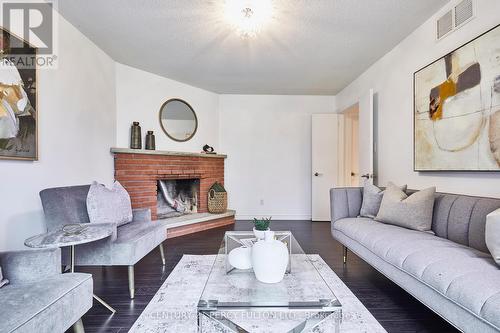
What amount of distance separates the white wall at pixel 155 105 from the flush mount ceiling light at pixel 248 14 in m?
1.93

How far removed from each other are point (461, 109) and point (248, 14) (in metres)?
1.97

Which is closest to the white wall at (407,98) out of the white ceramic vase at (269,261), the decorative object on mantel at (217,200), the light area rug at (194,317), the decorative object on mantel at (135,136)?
the light area rug at (194,317)

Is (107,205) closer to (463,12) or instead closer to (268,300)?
(268,300)

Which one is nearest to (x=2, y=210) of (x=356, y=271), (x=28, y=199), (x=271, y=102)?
(x=28, y=199)

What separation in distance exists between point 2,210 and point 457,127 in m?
3.59

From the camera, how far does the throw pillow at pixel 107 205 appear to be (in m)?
2.19

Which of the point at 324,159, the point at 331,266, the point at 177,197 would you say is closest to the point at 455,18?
the point at 331,266

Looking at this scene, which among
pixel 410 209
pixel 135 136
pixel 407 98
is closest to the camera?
pixel 410 209

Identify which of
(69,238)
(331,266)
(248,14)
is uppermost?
(248,14)

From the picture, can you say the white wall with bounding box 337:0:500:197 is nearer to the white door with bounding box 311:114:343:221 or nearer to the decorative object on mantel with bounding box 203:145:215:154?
the white door with bounding box 311:114:343:221

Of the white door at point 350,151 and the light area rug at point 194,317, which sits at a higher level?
the white door at point 350,151

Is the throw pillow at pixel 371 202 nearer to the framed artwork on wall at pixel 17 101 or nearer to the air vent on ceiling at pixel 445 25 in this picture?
the air vent on ceiling at pixel 445 25

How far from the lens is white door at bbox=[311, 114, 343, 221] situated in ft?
16.7

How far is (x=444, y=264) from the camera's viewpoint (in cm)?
142
